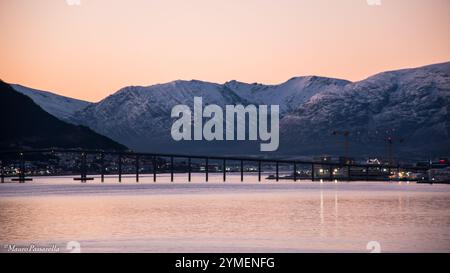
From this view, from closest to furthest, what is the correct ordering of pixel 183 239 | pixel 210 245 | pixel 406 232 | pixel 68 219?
pixel 210 245 < pixel 183 239 < pixel 406 232 < pixel 68 219

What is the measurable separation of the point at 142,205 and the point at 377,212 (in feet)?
136

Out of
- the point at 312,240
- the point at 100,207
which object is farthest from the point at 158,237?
the point at 100,207

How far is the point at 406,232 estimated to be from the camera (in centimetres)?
8806
